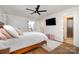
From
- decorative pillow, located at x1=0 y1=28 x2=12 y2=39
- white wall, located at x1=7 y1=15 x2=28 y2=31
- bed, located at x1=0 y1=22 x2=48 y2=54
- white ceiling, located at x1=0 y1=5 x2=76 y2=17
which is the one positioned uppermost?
white ceiling, located at x1=0 y1=5 x2=76 y2=17

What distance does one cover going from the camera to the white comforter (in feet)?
4.35

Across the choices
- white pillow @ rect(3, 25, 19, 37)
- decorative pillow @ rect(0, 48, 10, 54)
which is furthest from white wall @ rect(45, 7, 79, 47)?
decorative pillow @ rect(0, 48, 10, 54)

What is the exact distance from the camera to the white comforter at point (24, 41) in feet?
4.35

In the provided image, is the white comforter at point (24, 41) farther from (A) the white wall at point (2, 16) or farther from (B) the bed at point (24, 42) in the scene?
(A) the white wall at point (2, 16)

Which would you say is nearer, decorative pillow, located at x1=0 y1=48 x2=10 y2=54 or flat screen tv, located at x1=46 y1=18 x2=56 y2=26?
decorative pillow, located at x1=0 y1=48 x2=10 y2=54

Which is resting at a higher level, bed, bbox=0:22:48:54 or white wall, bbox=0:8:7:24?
white wall, bbox=0:8:7:24

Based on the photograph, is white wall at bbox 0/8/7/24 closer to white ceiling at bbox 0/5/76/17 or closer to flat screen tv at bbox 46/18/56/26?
white ceiling at bbox 0/5/76/17

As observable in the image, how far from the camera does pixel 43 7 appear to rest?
1440mm

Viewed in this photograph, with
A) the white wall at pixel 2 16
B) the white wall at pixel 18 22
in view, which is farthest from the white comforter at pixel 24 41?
the white wall at pixel 2 16

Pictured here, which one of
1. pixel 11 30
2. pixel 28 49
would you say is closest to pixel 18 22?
pixel 11 30

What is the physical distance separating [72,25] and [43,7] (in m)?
0.48

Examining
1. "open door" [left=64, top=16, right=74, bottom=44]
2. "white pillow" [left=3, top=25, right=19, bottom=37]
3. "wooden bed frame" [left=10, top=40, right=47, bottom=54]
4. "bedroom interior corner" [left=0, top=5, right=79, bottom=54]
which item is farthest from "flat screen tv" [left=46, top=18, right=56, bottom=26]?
"white pillow" [left=3, top=25, right=19, bottom=37]
